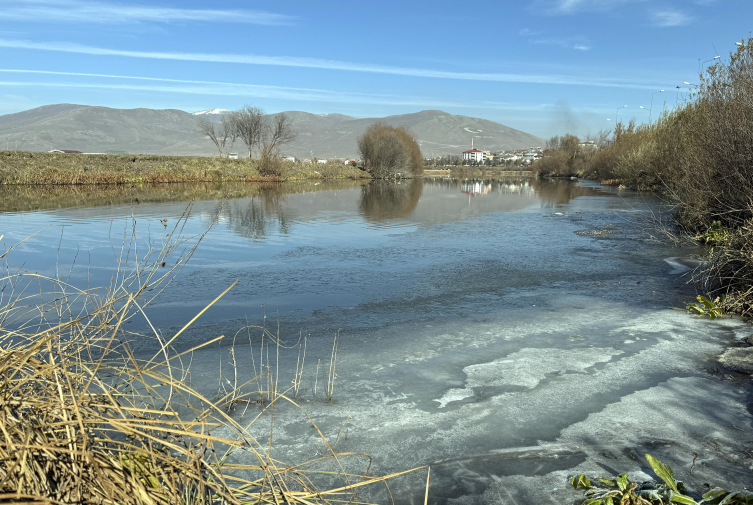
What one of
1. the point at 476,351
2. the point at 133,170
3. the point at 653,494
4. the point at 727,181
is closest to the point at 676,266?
the point at 727,181

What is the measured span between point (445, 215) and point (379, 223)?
4.00 m

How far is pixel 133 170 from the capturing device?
46375 millimetres

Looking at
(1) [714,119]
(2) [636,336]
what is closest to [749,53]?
(1) [714,119]

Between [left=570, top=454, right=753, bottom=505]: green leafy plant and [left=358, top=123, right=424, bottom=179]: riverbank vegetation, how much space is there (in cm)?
6154

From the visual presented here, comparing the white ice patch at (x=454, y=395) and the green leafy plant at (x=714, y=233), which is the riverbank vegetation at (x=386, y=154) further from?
the white ice patch at (x=454, y=395)

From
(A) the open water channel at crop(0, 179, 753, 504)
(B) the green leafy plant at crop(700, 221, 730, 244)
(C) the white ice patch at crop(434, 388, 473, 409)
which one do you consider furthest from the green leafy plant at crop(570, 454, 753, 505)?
(B) the green leafy plant at crop(700, 221, 730, 244)

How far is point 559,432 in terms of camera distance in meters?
4.01

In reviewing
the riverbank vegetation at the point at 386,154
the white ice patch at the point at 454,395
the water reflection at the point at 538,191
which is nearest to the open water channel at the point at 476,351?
the white ice patch at the point at 454,395

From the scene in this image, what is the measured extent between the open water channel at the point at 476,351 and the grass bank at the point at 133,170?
2755 cm

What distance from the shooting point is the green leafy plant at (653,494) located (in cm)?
286

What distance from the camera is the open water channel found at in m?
3.64

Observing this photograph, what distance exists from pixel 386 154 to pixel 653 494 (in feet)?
203

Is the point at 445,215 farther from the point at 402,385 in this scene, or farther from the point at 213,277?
the point at 402,385

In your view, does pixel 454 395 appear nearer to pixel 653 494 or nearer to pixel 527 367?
pixel 527 367
